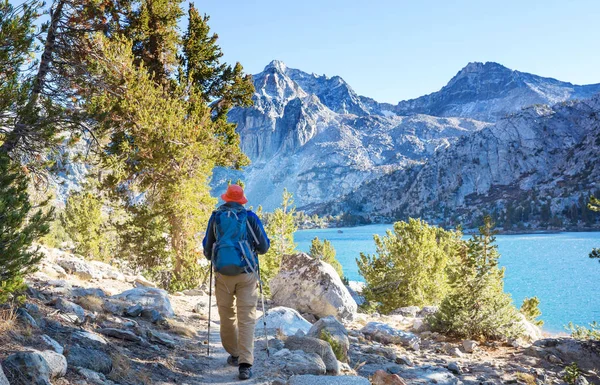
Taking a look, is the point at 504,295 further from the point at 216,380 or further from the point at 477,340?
the point at 216,380

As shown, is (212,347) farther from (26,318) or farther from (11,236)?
(11,236)

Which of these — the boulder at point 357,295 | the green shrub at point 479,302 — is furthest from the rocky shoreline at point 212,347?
the boulder at point 357,295

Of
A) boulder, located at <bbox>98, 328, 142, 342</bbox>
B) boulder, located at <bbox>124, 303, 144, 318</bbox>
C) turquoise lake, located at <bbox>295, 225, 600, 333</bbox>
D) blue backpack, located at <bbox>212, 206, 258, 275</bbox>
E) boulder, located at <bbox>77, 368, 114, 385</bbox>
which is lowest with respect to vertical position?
turquoise lake, located at <bbox>295, 225, 600, 333</bbox>

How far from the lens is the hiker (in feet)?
18.0

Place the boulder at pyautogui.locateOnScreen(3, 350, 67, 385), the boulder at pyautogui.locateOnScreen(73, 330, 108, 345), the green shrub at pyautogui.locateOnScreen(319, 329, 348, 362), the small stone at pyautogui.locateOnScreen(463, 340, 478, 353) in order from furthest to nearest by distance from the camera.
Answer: the small stone at pyautogui.locateOnScreen(463, 340, 478, 353) → the green shrub at pyautogui.locateOnScreen(319, 329, 348, 362) → the boulder at pyautogui.locateOnScreen(73, 330, 108, 345) → the boulder at pyautogui.locateOnScreen(3, 350, 67, 385)

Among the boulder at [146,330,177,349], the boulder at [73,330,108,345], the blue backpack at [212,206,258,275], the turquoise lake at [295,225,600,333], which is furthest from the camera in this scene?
the turquoise lake at [295,225,600,333]

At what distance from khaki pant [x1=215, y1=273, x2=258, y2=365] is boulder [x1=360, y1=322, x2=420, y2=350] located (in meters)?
5.07

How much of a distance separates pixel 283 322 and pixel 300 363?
143 inches

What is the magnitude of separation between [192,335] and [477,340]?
693 centimetres

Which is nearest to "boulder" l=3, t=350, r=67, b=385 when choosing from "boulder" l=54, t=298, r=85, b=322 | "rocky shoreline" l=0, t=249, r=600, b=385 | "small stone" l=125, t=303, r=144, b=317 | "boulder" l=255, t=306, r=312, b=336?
"rocky shoreline" l=0, t=249, r=600, b=385

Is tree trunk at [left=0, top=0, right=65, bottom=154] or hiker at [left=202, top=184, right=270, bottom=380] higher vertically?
tree trunk at [left=0, top=0, right=65, bottom=154]

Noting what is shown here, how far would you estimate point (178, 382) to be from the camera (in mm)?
4949

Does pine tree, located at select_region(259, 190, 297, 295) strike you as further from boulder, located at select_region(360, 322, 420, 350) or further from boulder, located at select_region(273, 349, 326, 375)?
boulder, located at select_region(273, 349, 326, 375)

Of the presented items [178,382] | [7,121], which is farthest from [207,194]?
[178,382]
